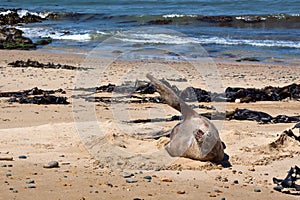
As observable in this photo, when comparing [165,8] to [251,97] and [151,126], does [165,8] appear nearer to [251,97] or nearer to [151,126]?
[251,97]

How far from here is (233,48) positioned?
21531 millimetres

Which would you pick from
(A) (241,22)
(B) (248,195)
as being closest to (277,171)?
(B) (248,195)

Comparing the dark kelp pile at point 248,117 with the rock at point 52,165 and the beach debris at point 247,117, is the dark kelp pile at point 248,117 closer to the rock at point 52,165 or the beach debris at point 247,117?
the beach debris at point 247,117

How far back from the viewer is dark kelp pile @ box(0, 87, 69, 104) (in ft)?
34.0

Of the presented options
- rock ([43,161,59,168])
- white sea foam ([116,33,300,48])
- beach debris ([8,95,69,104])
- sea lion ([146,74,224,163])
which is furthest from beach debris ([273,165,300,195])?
white sea foam ([116,33,300,48])

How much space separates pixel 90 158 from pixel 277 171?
205 centimetres

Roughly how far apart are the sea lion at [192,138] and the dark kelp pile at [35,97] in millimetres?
3910

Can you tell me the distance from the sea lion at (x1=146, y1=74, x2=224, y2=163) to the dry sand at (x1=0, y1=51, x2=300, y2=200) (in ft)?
0.38

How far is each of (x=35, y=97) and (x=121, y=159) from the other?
176 inches

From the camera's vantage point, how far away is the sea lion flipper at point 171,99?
6793 millimetres

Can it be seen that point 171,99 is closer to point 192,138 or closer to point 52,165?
point 192,138

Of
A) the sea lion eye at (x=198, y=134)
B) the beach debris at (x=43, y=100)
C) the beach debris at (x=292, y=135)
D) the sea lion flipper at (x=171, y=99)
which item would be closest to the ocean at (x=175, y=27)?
the beach debris at (x=43, y=100)

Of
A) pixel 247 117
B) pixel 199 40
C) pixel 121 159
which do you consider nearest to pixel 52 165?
pixel 121 159

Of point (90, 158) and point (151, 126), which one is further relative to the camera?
point (151, 126)
